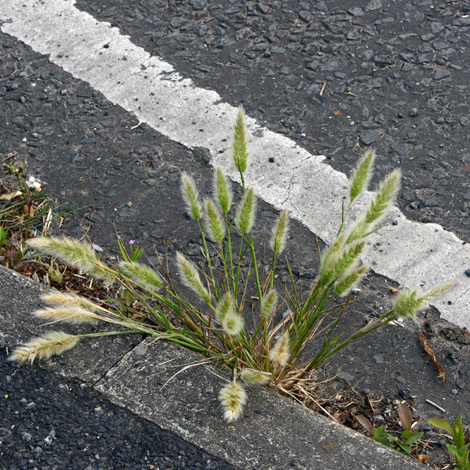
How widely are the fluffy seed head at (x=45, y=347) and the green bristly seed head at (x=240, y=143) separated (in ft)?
2.40

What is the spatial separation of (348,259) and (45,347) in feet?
3.02

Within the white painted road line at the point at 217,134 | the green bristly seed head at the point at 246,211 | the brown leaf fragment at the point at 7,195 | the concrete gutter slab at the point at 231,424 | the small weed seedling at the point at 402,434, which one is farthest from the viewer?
the brown leaf fragment at the point at 7,195

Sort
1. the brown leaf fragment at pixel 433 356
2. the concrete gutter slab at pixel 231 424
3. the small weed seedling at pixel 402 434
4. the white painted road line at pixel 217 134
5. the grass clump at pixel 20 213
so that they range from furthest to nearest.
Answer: the white painted road line at pixel 217 134 → the grass clump at pixel 20 213 → the brown leaf fragment at pixel 433 356 → the small weed seedling at pixel 402 434 → the concrete gutter slab at pixel 231 424

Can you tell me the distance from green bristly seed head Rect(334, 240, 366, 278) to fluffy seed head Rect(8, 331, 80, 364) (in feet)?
2.71

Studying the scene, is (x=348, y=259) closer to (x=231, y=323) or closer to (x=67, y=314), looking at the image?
(x=231, y=323)

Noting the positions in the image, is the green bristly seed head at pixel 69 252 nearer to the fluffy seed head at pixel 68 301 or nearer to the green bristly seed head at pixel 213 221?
the fluffy seed head at pixel 68 301

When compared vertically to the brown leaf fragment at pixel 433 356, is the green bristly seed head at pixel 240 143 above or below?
above

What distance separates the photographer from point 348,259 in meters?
1.57

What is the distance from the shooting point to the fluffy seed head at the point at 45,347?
1731 mm

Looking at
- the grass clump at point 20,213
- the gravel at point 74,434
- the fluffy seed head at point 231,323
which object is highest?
the fluffy seed head at point 231,323

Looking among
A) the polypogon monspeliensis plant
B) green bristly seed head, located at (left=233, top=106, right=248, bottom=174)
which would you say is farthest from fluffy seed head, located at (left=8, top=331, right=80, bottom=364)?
green bristly seed head, located at (left=233, top=106, right=248, bottom=174)

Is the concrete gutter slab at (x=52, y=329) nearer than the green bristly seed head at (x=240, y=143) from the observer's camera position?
No

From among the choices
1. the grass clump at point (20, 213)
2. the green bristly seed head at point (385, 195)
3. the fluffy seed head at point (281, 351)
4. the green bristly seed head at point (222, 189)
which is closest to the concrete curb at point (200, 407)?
the fluffy seed head at point (281, 351)

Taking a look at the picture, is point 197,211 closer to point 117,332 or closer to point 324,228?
point 117,332
